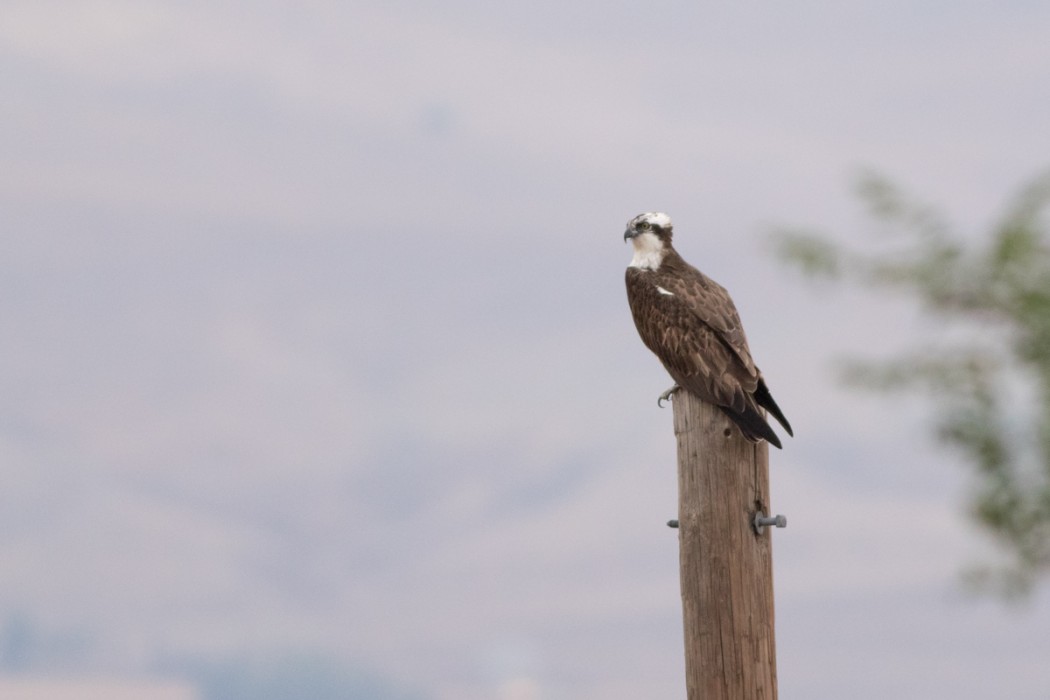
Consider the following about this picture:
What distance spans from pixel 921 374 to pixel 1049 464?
157 cm

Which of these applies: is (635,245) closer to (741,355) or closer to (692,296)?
(692,296)

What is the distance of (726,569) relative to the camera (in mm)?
7566

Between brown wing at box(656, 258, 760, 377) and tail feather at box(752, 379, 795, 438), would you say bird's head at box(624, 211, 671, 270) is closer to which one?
brown wing at box(656, 258, 760, 377)

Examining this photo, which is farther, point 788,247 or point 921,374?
point 788,247

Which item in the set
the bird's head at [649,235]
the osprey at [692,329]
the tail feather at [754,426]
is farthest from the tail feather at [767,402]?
the bird's head at [649,235]

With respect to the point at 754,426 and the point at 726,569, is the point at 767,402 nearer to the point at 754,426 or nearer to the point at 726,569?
the point at 754,426

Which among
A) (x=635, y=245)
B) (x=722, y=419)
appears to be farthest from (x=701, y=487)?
(x=635, y=245)

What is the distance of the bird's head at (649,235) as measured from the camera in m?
10.4

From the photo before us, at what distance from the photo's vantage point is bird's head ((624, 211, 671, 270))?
10.4m

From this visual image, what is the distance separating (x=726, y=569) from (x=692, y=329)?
7.19 feet

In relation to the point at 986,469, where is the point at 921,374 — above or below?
above

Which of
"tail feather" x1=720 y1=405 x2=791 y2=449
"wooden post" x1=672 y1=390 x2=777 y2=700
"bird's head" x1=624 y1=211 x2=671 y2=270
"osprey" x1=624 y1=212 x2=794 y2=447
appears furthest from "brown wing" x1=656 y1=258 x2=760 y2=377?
"wooden post" x1=672 y1=390 x2=777 y2=700

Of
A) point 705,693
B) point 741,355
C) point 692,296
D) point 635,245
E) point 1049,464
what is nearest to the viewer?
point 705,693

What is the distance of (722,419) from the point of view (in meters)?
7.92
